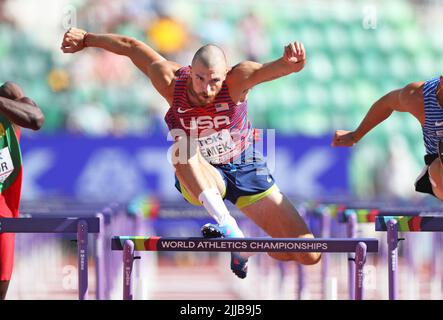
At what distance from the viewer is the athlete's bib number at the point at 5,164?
22.1ft

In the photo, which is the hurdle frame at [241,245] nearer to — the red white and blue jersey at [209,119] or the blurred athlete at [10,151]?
the blurred athlete at [10,151]

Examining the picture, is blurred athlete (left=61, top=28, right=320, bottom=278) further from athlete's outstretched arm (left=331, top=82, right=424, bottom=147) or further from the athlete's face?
athlete's outstretched arm (left=331, top=82, right=424, bottom=147)

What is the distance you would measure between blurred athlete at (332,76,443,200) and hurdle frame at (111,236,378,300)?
1.27 m

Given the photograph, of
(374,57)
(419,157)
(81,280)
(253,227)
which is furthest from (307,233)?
(374,57)

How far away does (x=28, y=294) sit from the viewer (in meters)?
11.0

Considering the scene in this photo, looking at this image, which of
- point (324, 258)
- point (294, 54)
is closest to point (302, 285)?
point (324, 258)

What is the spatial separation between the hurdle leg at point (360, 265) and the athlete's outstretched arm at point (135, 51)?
207 centimetres

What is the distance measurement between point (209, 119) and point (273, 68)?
27.4 inches

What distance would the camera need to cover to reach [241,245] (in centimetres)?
551

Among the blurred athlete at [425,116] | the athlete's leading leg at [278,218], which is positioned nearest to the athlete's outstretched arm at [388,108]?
the blurred athlete at [425,116]

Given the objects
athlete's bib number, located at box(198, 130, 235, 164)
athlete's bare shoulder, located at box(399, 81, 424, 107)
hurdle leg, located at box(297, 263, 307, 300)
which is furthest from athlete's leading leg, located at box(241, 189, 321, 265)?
hurdle leg, located at box(297, 263, 307, 300)

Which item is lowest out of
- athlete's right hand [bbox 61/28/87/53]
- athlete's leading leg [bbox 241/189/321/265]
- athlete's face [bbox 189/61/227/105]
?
athlete's leading leg [bbox 241/189/321/265]

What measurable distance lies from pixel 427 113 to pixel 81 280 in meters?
2.55

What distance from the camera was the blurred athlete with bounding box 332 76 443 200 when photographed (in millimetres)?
6594
